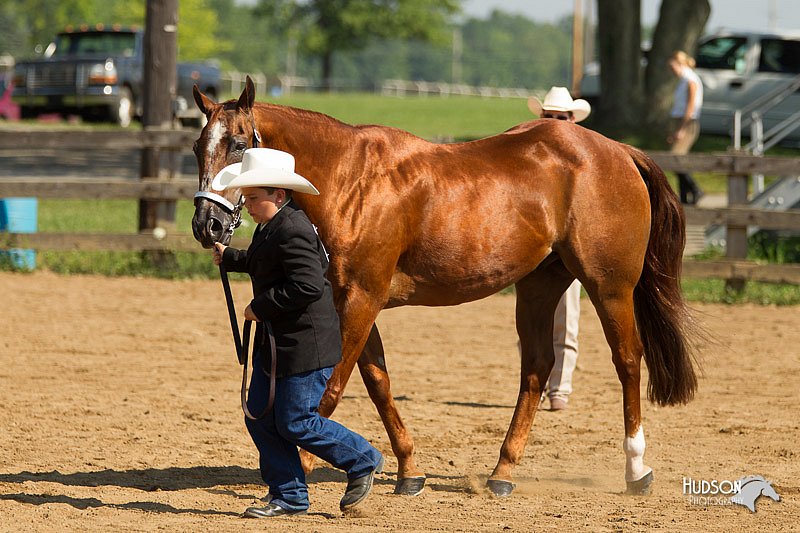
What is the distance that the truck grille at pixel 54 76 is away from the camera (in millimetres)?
25047

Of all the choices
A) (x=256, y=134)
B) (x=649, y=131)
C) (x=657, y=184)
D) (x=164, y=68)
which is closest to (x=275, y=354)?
(x=256, y=134)

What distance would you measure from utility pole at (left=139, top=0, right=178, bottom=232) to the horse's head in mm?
7908

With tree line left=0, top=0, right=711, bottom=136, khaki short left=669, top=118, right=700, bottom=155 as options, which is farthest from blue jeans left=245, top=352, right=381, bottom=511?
tree line left=0, top=0, right=711, bottom=136

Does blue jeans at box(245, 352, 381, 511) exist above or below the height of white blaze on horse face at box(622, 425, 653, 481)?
above

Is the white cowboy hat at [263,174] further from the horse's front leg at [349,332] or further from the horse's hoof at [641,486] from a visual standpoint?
the horse's hoof at [641,486]

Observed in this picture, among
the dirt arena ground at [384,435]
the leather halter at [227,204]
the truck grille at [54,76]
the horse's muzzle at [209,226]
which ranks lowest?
the dirt arena ground at [384,435]

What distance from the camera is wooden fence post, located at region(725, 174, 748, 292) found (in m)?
11.9

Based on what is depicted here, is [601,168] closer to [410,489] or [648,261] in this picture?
[648,261]

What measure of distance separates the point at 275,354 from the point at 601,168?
6.96 ft

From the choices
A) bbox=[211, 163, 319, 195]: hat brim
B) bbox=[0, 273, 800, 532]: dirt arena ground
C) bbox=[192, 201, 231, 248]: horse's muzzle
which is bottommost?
bbox=[0, 273, 800, 532]: dirt arena ground

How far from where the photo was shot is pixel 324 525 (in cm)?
488

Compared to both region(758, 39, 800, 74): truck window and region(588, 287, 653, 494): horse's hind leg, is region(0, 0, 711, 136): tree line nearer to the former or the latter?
region(758, 39, 800, 74): truck window

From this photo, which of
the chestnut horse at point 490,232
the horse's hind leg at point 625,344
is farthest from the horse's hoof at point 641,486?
the horse's hind leg at point 625,344

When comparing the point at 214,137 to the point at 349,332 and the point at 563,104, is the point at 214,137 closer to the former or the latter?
the point at 349,332
